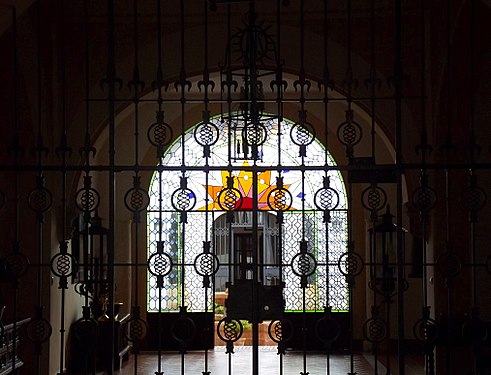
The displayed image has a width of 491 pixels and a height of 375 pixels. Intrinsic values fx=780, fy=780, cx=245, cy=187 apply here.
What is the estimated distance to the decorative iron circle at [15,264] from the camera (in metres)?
5.01

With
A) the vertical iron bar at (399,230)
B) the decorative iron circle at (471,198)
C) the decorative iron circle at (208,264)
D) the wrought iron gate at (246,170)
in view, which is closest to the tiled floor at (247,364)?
the wrought iron gate at (246,170)

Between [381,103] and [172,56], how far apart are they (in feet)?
8.66

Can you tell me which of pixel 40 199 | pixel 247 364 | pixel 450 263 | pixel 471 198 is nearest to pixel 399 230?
pixel 450 263

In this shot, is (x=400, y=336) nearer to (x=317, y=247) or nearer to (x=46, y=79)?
(x=46, y=79)

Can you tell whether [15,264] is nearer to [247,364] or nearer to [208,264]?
[208,264]

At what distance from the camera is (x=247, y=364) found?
12320mm

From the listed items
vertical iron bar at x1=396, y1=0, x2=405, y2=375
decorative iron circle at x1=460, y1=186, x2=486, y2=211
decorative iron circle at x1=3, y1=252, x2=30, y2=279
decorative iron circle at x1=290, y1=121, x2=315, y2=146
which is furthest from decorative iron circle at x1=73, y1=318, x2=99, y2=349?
decorative iron circle at x1=460, y1=186, x2=486, y2=211

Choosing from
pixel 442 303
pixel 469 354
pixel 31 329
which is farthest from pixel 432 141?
pixel 31 329

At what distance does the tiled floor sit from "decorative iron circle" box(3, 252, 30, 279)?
639cm

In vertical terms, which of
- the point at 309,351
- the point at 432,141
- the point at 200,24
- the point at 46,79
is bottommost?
the point at 309,351

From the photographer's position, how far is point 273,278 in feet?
51.1

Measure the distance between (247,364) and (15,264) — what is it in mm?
7792

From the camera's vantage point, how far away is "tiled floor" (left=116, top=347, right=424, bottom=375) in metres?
11.6

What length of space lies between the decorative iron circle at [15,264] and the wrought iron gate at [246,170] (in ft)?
0.05
